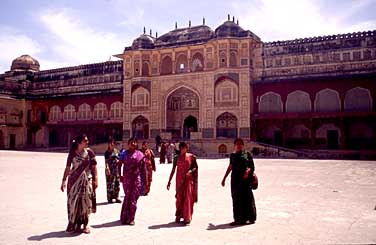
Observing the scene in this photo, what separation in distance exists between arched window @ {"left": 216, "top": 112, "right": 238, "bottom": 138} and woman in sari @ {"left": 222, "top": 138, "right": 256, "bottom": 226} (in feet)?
72.1

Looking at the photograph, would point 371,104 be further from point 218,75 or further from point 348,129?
point 218,75

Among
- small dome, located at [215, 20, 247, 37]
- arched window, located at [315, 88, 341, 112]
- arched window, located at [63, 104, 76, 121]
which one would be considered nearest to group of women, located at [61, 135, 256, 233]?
arched window, located at [315, 88, 341, 112]

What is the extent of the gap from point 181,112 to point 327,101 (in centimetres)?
1129

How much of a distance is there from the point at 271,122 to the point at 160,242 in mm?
23804

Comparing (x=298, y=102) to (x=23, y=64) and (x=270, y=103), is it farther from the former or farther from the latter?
(x=23, y=64)

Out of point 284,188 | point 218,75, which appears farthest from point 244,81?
point 284,188

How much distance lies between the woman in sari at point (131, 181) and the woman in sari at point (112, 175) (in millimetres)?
1539

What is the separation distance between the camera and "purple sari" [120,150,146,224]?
539 centimetres

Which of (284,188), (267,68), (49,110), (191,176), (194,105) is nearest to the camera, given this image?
(191,176)

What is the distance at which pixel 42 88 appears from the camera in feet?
132

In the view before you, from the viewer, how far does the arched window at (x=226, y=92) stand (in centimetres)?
2762

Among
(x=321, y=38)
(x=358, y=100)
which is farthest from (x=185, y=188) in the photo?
(x=321, y=38)

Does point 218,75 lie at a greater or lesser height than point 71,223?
greater

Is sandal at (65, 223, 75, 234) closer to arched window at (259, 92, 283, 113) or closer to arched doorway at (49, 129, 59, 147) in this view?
arched window at (259, 92, 283, 113)
